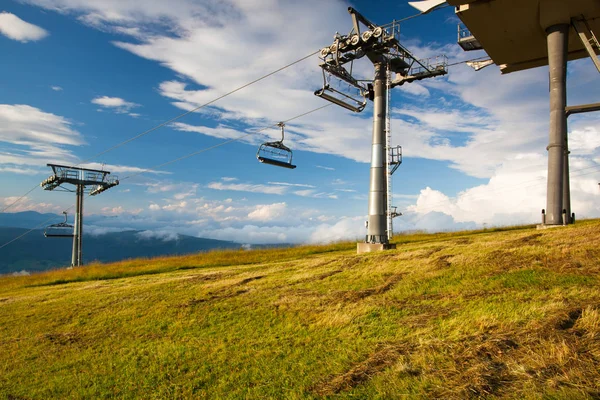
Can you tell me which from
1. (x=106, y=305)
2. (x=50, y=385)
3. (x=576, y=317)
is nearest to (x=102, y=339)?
(x=50, y=385)

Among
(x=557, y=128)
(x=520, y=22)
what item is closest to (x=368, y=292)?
(x=557, y=128)

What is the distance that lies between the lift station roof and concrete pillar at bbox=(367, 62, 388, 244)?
6993mm

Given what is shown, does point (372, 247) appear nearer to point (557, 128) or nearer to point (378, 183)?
point (378, 183)

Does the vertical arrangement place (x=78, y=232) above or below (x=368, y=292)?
above

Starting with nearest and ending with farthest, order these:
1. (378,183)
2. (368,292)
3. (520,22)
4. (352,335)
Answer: (352,335) < (368,292) < (378,183) < (520,22)

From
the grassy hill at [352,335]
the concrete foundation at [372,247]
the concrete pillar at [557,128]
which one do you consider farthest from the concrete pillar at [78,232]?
the concrete pillar at [557,128]

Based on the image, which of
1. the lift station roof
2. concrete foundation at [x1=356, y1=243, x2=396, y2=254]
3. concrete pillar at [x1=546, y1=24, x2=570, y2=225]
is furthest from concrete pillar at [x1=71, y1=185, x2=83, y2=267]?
concrete pillar at [x1=546, y1=24, x2=570, y2=225]

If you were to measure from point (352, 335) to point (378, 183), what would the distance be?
14.7 m

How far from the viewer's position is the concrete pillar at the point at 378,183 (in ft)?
68.8

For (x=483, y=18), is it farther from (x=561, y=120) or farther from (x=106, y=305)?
(x=106, y=305)

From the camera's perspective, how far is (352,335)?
720cm

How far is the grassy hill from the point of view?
201 inches

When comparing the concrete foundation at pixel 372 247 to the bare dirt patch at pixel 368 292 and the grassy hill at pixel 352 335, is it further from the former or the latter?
the bare dirt patch at pixel 368 292

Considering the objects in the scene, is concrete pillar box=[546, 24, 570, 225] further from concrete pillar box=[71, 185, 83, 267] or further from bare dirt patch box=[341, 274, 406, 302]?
concrete pillar box=[71, 185, 83, 267]
